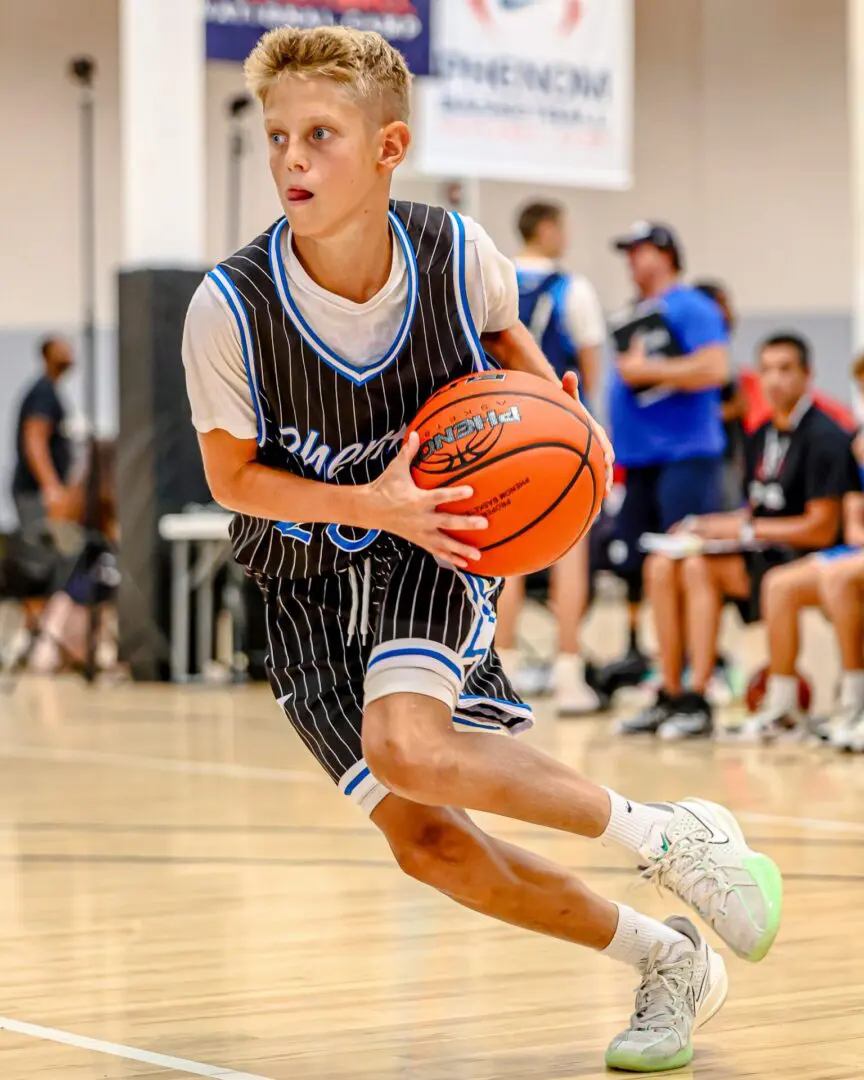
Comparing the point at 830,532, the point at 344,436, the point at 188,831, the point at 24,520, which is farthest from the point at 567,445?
the point at 24,520

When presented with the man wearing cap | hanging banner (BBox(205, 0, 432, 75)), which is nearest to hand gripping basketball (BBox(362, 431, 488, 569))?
the man wearing cap

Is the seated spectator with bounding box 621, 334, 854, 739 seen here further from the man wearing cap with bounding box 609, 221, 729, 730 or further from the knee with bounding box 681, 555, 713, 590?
the man wearing cap with bounding box 609, 221, 729, 730

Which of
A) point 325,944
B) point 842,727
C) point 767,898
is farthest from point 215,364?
point 842,727

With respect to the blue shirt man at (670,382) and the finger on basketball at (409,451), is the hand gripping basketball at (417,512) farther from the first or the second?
the blue shirt man at (670,382)

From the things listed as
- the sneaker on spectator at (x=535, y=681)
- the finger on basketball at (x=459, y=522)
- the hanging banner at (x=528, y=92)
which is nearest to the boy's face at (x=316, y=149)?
the finger on basketball at (x=459, y=522)

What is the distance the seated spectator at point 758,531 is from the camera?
6793 millimetres

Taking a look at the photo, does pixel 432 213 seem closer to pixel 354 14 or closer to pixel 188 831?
pixel 188 831

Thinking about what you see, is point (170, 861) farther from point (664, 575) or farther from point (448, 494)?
point (664, 575)

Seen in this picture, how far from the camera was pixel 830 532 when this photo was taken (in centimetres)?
680

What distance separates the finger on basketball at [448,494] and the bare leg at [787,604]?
4.24 metres

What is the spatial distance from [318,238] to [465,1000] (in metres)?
1.31

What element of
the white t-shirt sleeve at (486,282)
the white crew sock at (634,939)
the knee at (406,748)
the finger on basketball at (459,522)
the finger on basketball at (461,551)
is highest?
the white t-shirt sleeve at (486,282)

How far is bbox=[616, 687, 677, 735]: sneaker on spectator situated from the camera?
709cm

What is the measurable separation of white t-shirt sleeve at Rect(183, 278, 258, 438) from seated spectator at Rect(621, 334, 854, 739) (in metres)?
4.31
